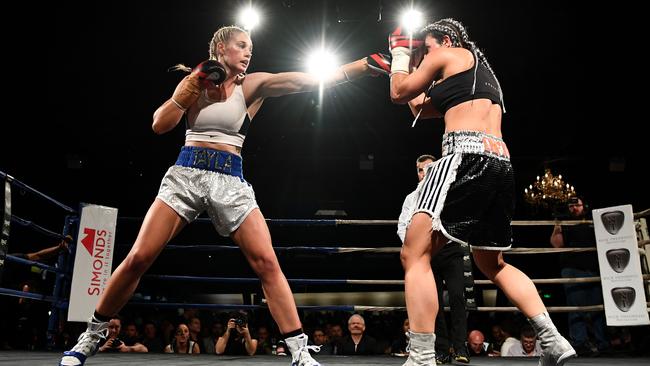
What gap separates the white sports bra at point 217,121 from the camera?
2.09 meters

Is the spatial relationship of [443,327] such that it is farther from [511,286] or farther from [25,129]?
[25,129]

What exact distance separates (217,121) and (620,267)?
3245 millimetres

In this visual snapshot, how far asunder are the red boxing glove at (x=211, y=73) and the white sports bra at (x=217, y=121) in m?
0.12

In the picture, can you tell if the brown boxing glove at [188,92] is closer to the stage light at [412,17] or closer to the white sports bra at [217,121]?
the white sports bra at [217,121]

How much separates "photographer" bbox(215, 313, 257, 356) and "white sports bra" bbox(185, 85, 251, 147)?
212 cm

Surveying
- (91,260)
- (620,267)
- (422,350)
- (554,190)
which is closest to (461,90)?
(422,350)

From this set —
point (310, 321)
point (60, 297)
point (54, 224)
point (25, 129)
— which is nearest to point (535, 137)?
point (310, 321)

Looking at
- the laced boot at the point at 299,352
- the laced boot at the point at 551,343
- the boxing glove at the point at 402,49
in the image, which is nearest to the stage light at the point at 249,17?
the boxing glove at the point at 402,49

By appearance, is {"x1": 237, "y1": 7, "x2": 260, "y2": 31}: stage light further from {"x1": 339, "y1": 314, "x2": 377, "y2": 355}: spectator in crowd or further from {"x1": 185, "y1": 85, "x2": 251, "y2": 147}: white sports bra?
{"x1": 185, "y1": 85, "x2": 251, "y2": 147}: white sports bra

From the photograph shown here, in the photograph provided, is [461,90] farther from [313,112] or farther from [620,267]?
[313,112]

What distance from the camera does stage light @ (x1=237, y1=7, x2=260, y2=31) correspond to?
5.73m

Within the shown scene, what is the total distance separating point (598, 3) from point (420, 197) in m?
4.60

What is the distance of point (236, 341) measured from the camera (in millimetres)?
4180

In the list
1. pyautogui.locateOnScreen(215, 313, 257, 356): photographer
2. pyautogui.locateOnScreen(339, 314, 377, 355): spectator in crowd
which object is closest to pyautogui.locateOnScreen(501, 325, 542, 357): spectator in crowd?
pyautogui.locateOnScreen(339, 314, 377, 355): spectator in crowd
